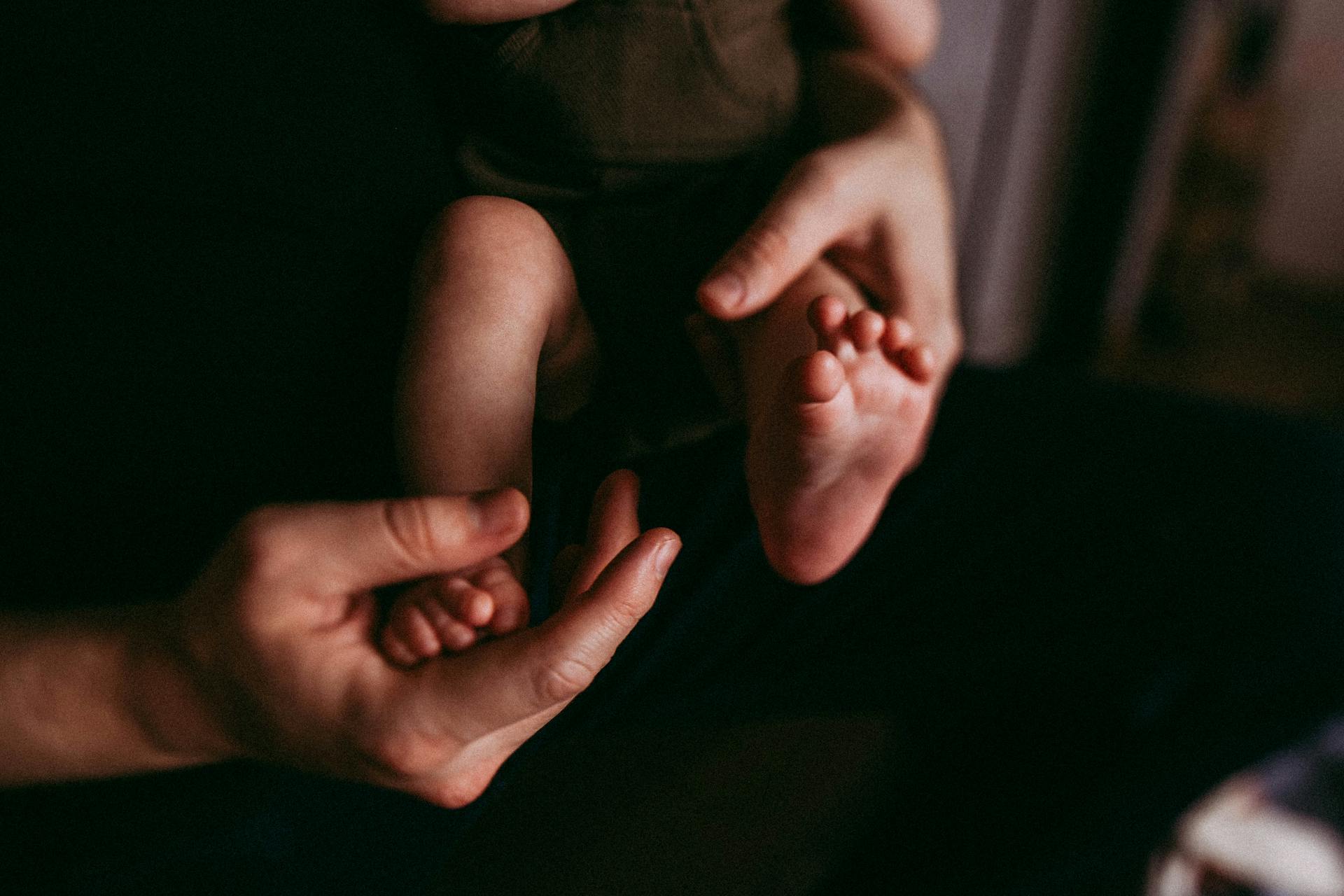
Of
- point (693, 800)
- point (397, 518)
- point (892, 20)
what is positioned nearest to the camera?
point (397, 518)

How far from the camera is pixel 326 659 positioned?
23 cm

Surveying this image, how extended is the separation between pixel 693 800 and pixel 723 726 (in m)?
0.04

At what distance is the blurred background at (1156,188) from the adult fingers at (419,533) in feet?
2.32

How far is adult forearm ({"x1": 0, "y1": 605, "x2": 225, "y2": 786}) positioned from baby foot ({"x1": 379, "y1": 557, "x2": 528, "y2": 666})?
0.07m

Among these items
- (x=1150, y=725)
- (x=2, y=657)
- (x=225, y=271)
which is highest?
(x=225, y=271)

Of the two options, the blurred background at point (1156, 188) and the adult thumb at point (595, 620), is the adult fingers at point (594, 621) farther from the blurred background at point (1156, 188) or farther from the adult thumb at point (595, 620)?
the blurred background at point (1156, 188)

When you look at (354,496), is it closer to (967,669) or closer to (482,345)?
(482,345)

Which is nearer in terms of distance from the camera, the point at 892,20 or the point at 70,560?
the point at 70,560

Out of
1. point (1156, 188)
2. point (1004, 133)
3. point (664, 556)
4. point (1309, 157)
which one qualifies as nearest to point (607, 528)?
point (664, 556)

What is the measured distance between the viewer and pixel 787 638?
0.43 m

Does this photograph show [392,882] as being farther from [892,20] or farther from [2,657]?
[892,20]

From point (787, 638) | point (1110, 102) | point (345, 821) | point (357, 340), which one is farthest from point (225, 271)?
point (1110, 102)

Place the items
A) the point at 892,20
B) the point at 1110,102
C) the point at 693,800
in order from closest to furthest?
the point at 693,800, the point at 892,20, the point at 1110,102

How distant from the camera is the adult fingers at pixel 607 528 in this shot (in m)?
0.24
